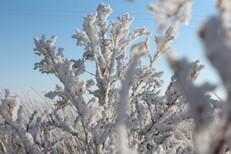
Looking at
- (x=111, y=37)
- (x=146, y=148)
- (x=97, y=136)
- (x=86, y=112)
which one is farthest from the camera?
(x=111, y=37)

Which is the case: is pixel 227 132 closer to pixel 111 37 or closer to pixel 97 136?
pixel 97 136

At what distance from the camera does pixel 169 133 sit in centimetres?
218

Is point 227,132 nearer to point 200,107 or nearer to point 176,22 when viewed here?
point 200,107

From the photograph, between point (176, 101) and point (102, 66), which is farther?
point (102, 66)

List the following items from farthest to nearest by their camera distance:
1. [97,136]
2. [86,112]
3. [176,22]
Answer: [97,136]
[86,112]
[176,22]

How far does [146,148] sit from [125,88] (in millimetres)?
1984

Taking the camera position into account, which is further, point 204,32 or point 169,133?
point 169,133

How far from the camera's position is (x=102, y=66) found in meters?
2.41

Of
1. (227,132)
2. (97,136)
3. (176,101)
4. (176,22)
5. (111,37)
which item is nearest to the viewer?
(227,132)

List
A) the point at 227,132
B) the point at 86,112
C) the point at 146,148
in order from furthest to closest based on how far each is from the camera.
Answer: the point at 146,148
the point at 86,112
the point at 227,132

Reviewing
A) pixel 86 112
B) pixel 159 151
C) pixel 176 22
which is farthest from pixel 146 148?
pixel 176 22

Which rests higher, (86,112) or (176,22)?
(86,112)

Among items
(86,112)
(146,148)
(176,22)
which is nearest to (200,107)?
(176,22)

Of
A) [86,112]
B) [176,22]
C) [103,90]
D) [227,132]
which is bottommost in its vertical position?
[227,132]
